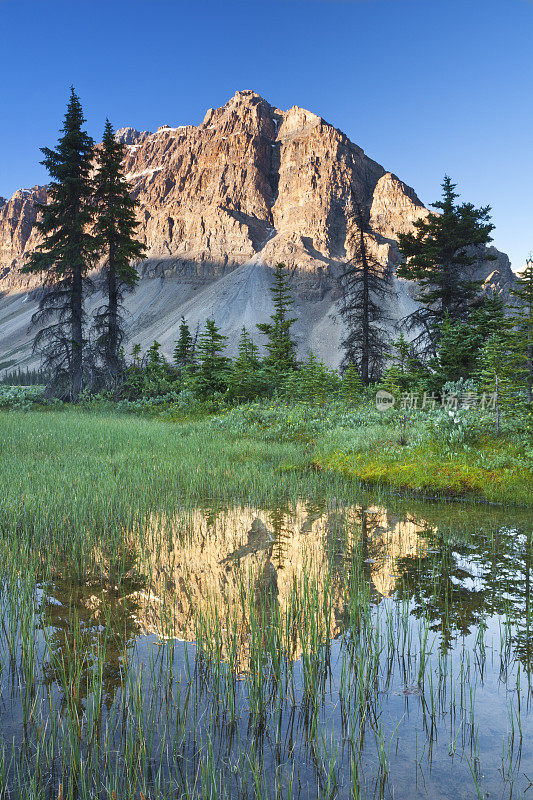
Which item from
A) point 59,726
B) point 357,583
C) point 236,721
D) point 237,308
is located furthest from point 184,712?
point 237,308

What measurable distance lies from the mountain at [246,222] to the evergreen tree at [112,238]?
63596 mm

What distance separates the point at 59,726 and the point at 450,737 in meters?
2.27

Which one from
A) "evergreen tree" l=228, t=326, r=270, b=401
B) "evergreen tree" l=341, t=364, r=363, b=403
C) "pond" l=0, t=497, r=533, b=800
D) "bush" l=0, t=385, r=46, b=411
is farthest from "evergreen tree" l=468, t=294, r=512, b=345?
"bush" l=0, t=385, r=46, b=411

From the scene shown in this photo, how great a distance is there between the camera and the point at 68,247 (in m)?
24.2

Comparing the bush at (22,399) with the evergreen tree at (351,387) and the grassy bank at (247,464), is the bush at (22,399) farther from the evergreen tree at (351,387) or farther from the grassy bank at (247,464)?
the evergreen tree at (351,387)

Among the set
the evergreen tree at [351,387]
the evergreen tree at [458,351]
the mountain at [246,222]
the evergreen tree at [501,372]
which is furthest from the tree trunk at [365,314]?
the mountain at [246,222]

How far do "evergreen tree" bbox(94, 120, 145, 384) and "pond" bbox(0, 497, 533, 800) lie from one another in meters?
22.2

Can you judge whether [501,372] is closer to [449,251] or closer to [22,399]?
[449,251]

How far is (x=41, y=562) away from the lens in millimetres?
4953

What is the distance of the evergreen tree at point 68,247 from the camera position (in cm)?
2456

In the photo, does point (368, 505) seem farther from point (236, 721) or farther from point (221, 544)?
point (236, 721)

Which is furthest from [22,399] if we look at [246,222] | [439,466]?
[246,222]

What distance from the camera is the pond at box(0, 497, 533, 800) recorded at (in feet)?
7.50

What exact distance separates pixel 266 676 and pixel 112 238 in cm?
2638
